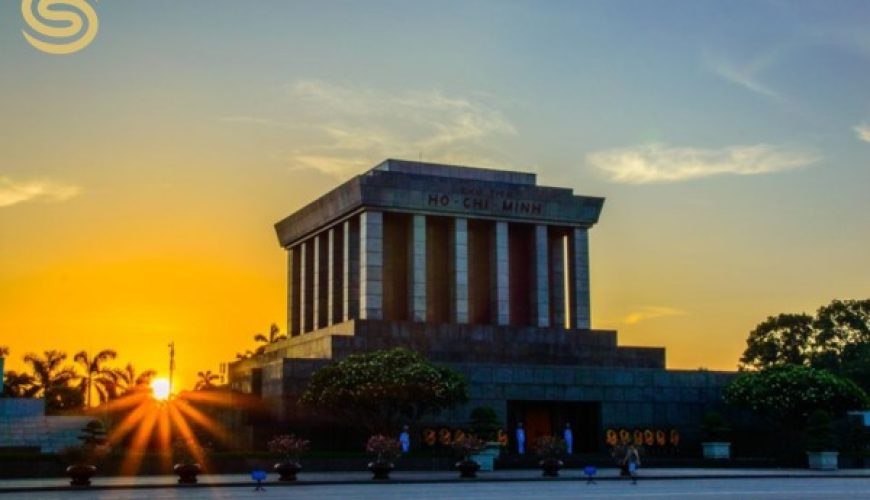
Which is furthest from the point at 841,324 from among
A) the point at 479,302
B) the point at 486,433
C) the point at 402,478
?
the point at 402,478

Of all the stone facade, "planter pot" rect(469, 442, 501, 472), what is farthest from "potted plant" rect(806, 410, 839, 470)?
"planter pot" rect(469, 442, 501, 472)

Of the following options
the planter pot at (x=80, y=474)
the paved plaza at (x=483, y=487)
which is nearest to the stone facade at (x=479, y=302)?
the paved plaza at (x=483, y=487)

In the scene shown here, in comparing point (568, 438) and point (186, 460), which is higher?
point (568, 438)

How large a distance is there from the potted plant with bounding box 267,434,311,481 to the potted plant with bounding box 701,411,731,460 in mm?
22844

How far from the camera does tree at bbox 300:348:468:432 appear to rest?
59.9 m

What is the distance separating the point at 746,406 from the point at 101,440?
35.0 m

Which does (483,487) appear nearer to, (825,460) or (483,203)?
(825,460)

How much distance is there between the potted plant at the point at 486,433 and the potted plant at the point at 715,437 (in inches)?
482

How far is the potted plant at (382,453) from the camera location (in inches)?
1932

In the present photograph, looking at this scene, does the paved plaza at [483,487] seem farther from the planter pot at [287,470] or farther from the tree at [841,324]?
the tree at [841,324]

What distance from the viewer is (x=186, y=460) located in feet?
159

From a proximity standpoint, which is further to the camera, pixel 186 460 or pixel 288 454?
pixel 288 454

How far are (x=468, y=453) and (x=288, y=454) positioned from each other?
8.76m

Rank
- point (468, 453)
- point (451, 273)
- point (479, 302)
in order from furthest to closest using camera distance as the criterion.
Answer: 1. point (479, 302)
2. point (451, 273)
3. point (468, 453)
